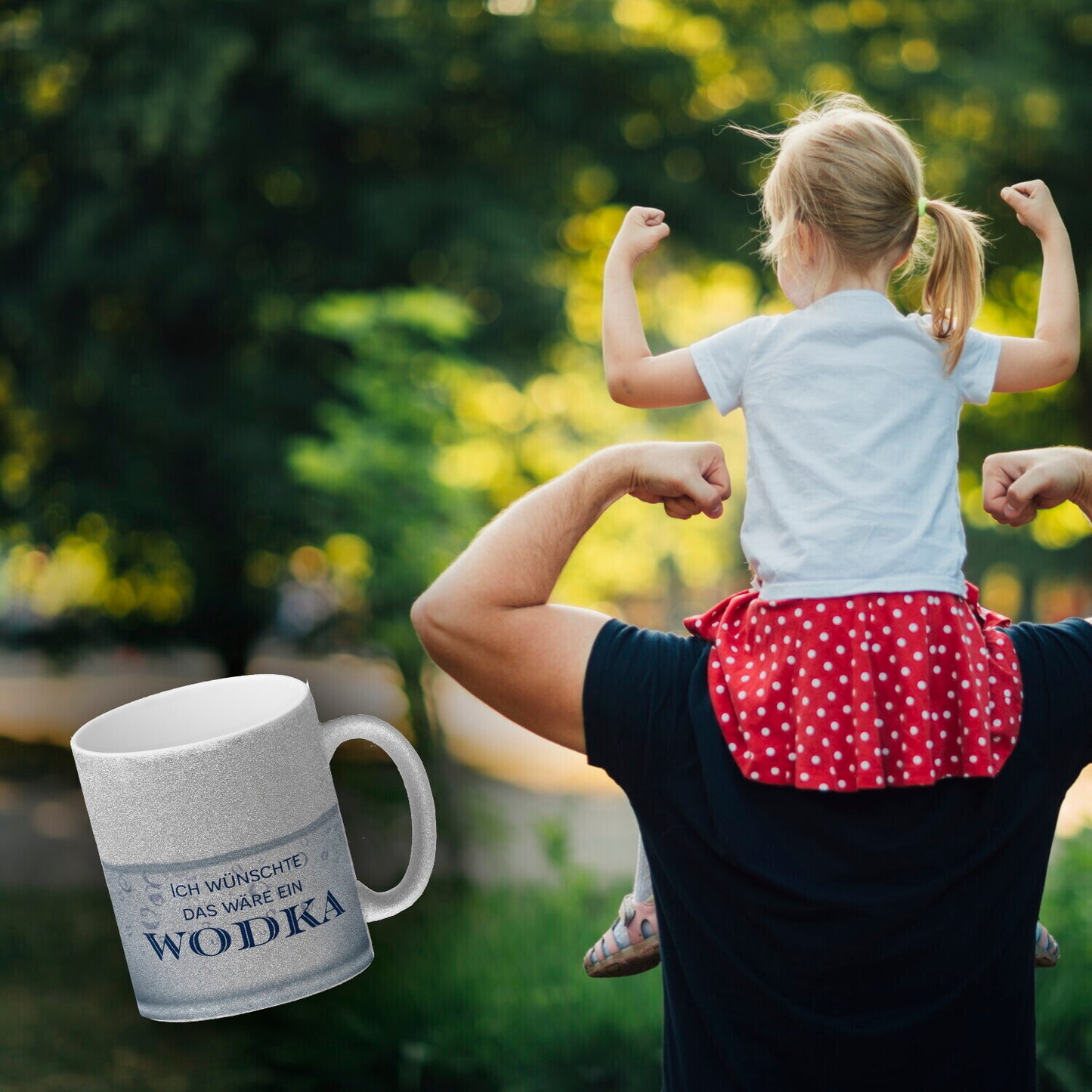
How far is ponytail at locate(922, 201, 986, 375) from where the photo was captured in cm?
138

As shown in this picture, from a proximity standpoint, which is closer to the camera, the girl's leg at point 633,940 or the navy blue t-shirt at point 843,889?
the navy blue t-shirt at point 843,889

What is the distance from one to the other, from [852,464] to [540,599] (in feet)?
1.21

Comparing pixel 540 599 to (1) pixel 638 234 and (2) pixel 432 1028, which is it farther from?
(2) pixel 432 1028

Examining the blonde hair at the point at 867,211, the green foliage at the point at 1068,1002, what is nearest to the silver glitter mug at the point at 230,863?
the blonde hair at the point at 867,211

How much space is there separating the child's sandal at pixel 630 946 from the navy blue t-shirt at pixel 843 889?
0.43ft

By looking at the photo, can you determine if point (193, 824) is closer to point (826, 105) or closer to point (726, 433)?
point (826, 105)

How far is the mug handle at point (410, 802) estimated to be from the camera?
4.08ft

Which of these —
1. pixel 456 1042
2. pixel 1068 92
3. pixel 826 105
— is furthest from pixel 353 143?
pixel 826 105

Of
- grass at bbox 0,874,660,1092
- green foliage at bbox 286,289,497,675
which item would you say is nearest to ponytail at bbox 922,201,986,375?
grass at bbox 0,874,660,1092

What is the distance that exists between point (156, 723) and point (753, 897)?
66 centimetres

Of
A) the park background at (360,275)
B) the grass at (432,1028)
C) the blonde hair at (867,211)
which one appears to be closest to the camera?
the blonde hair at (867,211)

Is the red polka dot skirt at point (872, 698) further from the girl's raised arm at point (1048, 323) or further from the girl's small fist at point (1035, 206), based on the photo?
the girl's small fist at point (1035, 206)

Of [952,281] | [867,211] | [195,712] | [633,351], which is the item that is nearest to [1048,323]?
[952,281]

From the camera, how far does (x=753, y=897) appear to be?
1307 millimetres
